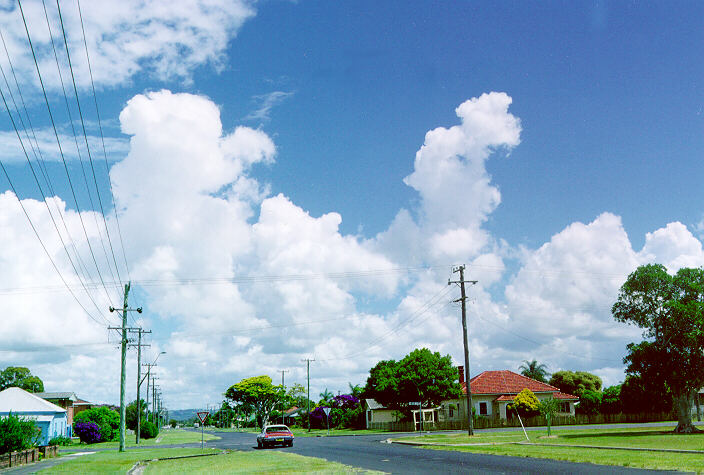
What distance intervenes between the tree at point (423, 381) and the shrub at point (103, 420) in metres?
31.4

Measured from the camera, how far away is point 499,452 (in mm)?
29828

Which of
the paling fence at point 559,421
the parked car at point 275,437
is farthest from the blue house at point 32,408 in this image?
the paling fence at point 559,421

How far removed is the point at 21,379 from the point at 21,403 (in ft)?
212

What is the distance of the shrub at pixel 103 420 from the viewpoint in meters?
73.5

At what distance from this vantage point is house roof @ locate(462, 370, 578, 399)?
79.2 m

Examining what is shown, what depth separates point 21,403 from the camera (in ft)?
208

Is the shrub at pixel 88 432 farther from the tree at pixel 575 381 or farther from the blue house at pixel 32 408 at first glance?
the tree at pixel 575 381

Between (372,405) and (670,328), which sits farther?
(372,405)

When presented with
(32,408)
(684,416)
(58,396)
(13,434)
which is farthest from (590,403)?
(58,396)

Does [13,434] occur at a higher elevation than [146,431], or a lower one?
higher

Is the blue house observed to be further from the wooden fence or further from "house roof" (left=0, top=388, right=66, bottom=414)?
the wooden fence

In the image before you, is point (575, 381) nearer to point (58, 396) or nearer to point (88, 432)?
point (88, 432)

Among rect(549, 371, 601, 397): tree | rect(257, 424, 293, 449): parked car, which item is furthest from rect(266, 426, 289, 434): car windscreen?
rect(549, 371, 601, 397): tree

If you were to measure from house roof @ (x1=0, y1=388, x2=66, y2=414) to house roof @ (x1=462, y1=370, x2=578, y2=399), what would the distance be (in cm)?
4607
